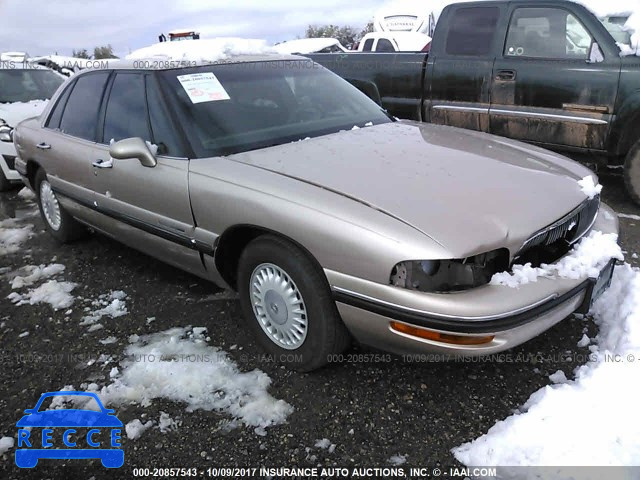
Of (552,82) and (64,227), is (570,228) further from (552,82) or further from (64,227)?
(64,227)

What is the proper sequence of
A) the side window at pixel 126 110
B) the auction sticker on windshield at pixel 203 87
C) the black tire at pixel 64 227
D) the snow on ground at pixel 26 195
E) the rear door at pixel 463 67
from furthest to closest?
the snow on ground at pixel 26 195
the rear door at pixel 463 67
the black tire at pixel 64 227
the side window at pixel 126 110
the auction sticker on windshield at pixel 203 87

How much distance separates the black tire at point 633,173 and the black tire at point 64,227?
4.68 metres

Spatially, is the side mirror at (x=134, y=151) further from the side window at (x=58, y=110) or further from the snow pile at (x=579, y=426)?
the snow pile at (x=579, y=426)

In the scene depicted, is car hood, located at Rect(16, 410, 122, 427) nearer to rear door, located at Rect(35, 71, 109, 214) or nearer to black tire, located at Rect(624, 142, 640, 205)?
rear door, located at Rect(35, 71, 109, 214)

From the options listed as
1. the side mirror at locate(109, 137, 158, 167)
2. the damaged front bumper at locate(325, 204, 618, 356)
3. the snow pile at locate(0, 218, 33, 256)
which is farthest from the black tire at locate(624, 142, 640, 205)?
the snow pile at locate(0, 218, 33, 256)

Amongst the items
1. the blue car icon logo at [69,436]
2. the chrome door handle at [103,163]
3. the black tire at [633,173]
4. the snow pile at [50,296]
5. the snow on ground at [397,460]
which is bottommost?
the blue car icon logo at [69,436]

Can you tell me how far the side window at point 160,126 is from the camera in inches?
114

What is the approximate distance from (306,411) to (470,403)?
73 cm

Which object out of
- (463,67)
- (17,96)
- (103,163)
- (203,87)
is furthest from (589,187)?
(17,96)

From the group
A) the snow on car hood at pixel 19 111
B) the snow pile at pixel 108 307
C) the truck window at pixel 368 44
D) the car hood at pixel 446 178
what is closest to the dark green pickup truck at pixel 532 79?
the car hood at pixel 446 178

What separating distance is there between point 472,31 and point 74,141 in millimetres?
3934

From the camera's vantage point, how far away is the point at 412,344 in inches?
83.4

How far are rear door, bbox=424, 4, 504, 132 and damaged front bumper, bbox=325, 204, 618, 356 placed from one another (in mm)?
3429

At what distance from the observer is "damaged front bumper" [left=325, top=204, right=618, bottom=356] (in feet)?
6.53
